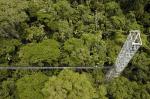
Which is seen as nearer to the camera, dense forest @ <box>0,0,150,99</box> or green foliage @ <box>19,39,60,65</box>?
dense forest @ <box>0,0,150,99</box>

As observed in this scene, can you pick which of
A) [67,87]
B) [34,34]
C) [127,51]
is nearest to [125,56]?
[127,51]

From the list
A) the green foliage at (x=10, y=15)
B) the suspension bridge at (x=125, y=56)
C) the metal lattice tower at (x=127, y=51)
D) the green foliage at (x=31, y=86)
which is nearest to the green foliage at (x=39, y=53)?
the suspension bridge at (x=125, y=56)

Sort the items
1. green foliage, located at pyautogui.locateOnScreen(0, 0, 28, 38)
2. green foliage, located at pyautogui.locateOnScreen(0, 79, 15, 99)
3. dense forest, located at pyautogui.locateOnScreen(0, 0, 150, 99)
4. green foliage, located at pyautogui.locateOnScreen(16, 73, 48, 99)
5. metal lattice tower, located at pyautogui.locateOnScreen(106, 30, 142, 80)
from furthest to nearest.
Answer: green foliage, located at pyautogui.locateOnScreen(0, 0, 28, 38)
green foliage, located at pyautogui.locateOnScreen(0, 79, 15, 99)
dense forest, located at pyautogui.locateOnScreen(0, 0, 150, 99)
green foliage, located at pyautogui.locateOnScreen(16, 73, 48, 99)
metal lattice tower, located at pyautogui.locateOnScreen(106, 30, 142, 80)

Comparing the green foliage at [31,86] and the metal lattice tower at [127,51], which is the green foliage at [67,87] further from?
the metal lattice tower at [127,51]

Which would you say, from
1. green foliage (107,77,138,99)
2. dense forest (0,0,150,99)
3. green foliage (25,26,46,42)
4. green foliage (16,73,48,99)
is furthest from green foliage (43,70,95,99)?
green foliage (25,26,46,42)

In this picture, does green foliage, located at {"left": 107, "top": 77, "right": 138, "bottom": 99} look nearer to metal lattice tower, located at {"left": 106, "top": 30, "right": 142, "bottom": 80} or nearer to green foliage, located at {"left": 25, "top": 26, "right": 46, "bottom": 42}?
metal lattice tower, located at {"left": 106, "top": 30, "right": 142, "bottom": 80}

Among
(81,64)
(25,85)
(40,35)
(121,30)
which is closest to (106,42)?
(121,30)

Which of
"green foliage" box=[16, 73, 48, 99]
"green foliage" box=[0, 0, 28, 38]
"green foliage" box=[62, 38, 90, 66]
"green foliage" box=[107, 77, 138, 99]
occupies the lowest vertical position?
"green foliage" box=[107, 77, 138, 99]

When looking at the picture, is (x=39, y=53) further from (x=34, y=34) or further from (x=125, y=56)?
(x=125, y=56)
